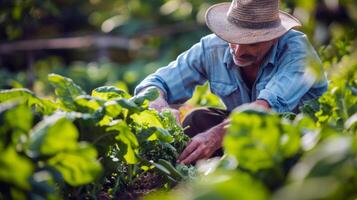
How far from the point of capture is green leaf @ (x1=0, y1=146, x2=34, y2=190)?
2.68m

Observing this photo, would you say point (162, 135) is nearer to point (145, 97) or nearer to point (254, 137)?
point (145, 97)

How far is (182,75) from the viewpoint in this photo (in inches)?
222

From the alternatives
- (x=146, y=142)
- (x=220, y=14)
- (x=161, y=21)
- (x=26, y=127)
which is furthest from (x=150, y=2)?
(x=26, y=127)

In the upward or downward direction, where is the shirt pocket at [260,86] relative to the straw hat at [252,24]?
downward

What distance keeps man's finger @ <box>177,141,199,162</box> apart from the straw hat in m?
0.76

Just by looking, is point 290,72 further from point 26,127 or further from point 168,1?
point 168,1

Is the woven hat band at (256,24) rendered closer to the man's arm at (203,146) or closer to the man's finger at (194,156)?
the man's arm at (203,146)

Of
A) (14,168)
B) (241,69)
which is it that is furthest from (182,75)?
(14,168)

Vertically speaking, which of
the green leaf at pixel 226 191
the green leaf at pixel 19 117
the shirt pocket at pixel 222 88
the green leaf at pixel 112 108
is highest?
the green leaf at pixel 19 117

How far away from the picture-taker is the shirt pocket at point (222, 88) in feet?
18.4

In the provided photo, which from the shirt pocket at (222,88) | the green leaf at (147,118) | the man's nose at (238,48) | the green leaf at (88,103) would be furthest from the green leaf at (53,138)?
the shirt pocket at (222,88)

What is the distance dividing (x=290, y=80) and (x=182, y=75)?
0.81 m

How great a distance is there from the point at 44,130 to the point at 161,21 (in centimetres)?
1365

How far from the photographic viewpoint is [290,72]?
514 centimetres
